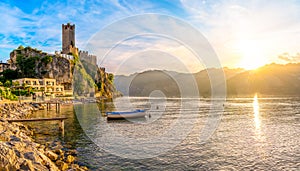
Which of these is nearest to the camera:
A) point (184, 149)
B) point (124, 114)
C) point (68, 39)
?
point (184, 149)

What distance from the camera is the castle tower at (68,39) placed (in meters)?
154

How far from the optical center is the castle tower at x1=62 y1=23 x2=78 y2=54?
506ft

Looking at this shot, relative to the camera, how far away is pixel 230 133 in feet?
105

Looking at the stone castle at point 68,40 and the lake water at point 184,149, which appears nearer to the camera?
the lake water at point 184,149

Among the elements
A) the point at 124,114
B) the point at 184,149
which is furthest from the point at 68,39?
the point at 184,149

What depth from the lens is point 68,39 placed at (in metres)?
157

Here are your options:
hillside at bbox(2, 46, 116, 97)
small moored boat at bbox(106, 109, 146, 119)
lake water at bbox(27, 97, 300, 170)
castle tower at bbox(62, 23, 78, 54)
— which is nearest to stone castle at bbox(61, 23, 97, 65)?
castle tower at bbox(62, 23, 78, 54)

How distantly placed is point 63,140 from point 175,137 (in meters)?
13.4

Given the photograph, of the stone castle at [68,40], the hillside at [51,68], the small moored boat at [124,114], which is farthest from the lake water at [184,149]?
the stone castle at [68,40]

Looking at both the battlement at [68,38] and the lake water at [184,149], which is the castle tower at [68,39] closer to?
the battlement at [68,38]

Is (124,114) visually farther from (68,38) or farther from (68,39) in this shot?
(68,39)

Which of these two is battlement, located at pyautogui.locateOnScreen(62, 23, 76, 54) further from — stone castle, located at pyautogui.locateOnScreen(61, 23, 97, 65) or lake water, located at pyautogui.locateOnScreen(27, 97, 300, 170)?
lake water, located at pyautogui.locateOnScreen(27, 97, 300, 170)

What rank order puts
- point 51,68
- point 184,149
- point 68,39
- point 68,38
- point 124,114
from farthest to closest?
point 68,39 < point 68,38 < point 51,68 < point 124,114 < point 184,149

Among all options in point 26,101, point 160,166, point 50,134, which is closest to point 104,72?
point 26,101
